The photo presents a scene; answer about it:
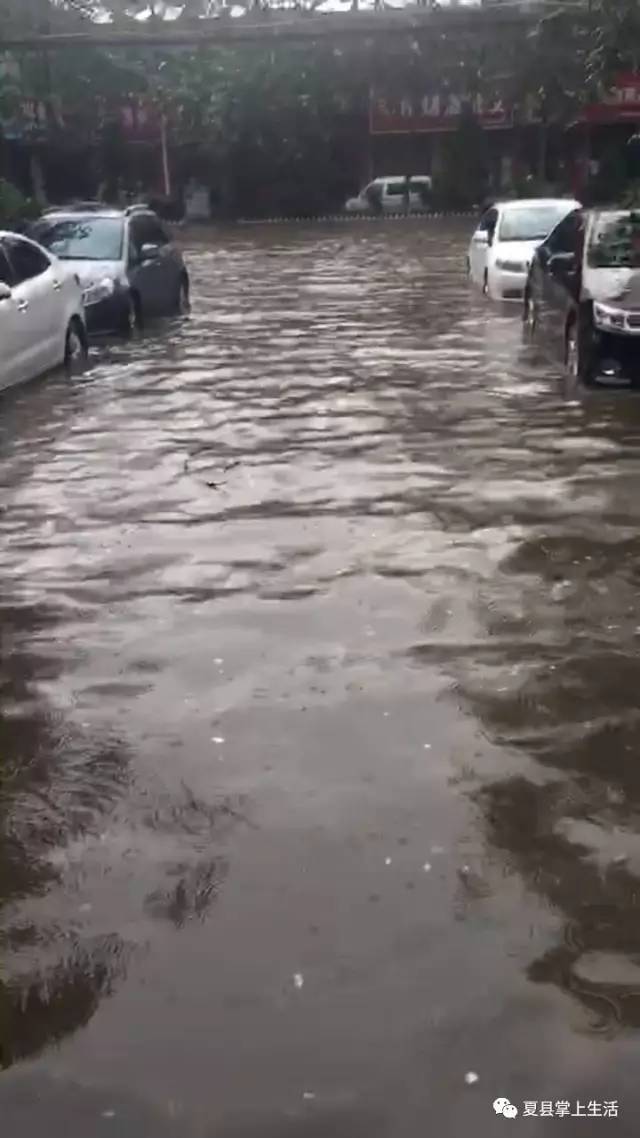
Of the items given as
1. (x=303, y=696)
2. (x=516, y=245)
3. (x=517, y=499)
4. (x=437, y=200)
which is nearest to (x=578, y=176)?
(x=437, y=200)

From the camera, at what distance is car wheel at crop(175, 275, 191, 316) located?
63.1 feet

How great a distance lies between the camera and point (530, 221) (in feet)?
65.1

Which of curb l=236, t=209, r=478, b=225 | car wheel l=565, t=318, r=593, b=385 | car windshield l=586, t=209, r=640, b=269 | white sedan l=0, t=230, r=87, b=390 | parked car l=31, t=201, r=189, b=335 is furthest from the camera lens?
curb l=236, t=209, r=478, b=225

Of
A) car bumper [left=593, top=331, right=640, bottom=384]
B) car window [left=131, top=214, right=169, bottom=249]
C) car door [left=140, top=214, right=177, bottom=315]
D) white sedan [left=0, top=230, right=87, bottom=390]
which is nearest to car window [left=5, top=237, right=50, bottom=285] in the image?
white sedan [left=0, top=230, right=87, bottom=390]

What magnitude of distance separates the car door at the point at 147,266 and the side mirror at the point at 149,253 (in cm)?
1

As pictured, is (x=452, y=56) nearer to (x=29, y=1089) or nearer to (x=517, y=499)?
(x=517, y=499)

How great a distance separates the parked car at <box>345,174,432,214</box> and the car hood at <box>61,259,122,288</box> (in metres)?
35.2

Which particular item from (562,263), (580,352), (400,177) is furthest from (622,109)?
(580,352)

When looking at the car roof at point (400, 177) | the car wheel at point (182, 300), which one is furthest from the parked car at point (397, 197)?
the car wheel at point (182, 300)

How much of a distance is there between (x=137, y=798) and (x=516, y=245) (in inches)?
599

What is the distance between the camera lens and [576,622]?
656cm

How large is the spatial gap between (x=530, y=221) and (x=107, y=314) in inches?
259

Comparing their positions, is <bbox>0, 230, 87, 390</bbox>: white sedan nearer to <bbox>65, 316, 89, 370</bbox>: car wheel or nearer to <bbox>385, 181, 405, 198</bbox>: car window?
<bbox>65, 316, 89, 370</bbox>: car wheel

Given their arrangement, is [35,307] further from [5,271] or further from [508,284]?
[508,284]
